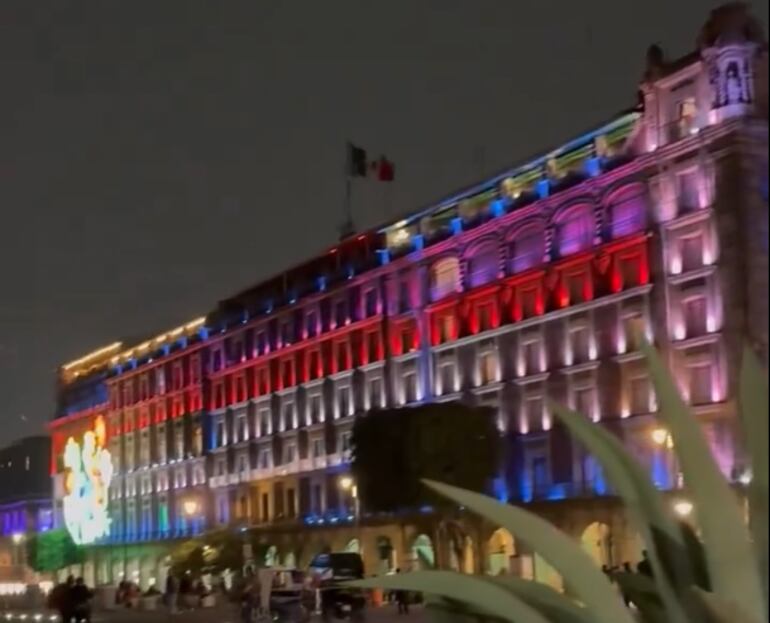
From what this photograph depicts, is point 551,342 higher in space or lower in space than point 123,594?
higher

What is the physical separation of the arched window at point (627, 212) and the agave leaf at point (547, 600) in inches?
1997

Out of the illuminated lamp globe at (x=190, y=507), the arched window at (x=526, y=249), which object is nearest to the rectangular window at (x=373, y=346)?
the arched window at (x=526, y=249)

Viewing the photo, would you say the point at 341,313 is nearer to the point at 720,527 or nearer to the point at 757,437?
the point at 720,527

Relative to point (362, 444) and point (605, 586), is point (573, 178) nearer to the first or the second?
point (362, 444)

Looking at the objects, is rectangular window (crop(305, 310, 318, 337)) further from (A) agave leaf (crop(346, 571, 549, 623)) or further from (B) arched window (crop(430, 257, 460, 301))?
(A) agave leaf (crop(346, 571, 549, 623))

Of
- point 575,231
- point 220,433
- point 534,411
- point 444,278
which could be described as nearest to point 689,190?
point 575,231

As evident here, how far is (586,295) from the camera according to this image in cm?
6275

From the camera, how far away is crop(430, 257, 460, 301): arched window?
72.9 meters

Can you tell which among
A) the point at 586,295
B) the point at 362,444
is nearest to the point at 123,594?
the point at 362,444

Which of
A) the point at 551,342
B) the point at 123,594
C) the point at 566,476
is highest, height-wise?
the point at 551,342

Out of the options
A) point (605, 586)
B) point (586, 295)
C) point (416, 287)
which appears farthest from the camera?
point (416, 287)

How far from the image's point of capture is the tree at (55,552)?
122 meters

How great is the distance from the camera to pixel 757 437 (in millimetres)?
6832

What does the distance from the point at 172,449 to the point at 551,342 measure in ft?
165
